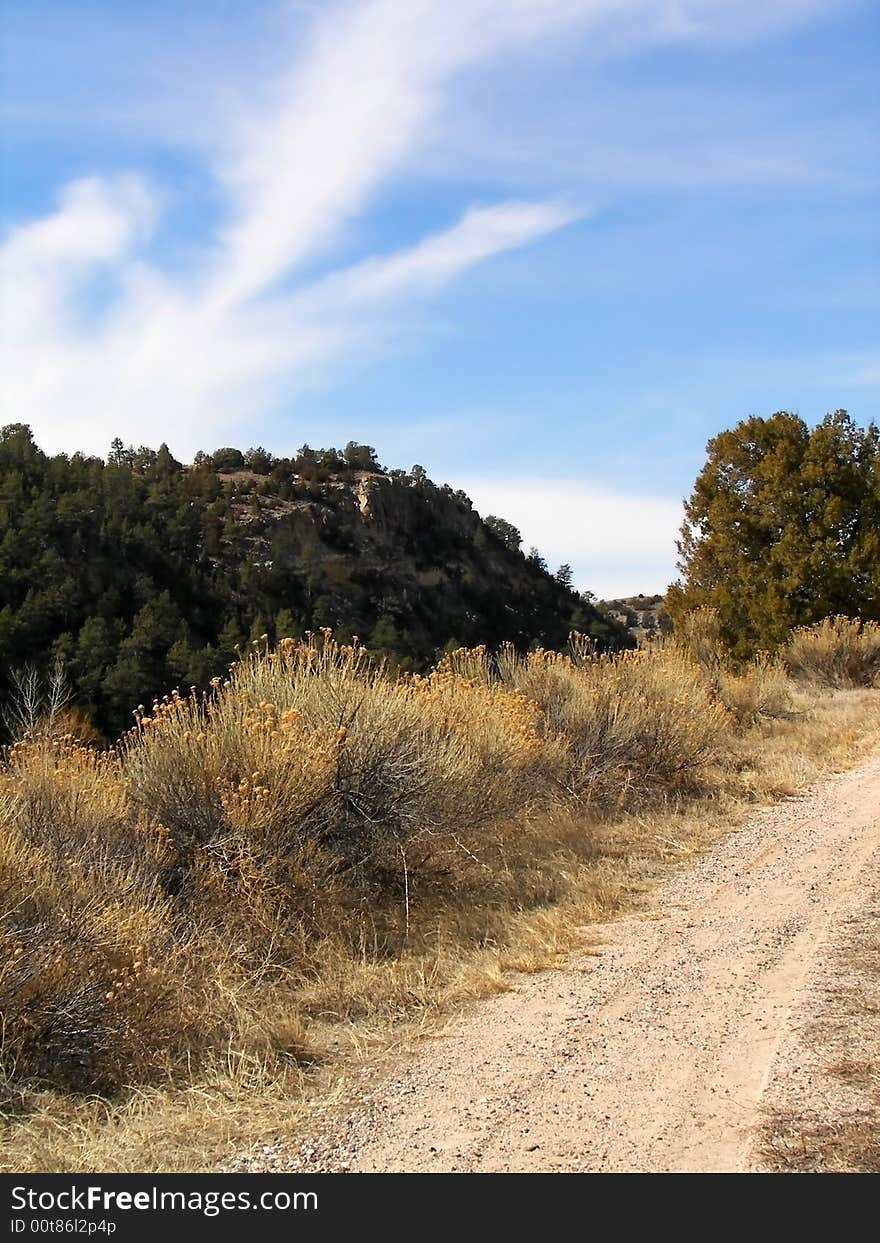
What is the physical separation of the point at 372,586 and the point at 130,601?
24.0 meters

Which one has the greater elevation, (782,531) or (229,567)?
(229,567)

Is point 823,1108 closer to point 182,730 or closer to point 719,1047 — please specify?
point 719,1047

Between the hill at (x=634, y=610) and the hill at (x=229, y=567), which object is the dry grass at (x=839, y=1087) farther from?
the hill at (x=634, y=610)

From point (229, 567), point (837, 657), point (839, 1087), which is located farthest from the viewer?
point (229, 567)

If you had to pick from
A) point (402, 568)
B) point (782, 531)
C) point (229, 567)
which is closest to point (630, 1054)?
point (782, 531)

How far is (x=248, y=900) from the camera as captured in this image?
5707mm

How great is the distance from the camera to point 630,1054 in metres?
4.05

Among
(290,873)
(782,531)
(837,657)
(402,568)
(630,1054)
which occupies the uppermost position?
(402,568)

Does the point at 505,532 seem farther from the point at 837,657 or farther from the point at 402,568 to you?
the point at 837,657

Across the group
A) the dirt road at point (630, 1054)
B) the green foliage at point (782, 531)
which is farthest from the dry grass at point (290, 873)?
the green foliage at point (782, 531)

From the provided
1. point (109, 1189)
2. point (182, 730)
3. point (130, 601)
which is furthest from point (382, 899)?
point (130, 601)

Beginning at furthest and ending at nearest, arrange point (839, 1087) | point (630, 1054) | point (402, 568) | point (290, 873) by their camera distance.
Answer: point (402, 568) → point (290, 873) → point (630, 1054) → point (839, 1087)

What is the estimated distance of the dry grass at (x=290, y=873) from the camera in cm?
404

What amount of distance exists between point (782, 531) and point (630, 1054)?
1771 centimetres
